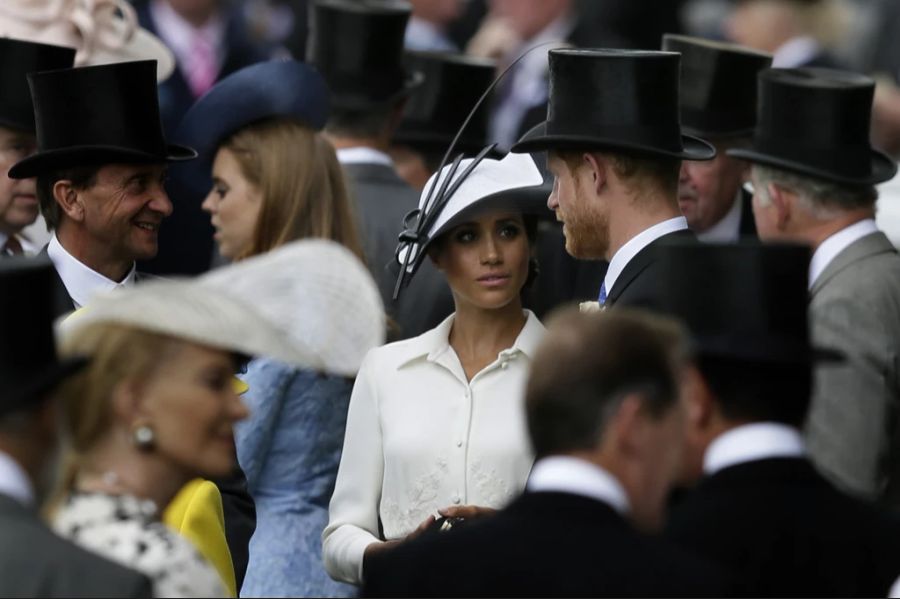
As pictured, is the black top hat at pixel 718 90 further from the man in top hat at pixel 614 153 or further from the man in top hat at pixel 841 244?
the man in top hat at pixel 614 153

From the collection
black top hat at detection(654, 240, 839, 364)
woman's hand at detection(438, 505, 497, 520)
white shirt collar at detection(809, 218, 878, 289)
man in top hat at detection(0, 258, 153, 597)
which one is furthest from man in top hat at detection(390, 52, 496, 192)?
man in top hat at detection(0, 258, 153, 597)

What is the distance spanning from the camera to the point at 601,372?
3793mm

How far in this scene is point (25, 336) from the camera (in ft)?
13.2

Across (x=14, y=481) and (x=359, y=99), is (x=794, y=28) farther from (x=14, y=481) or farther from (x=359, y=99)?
(x=14, y=481)

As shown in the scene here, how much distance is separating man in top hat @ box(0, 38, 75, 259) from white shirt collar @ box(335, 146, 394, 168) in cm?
134

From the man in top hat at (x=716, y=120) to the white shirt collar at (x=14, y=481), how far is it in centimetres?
422

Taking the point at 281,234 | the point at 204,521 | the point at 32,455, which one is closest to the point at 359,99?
the point at 281,234

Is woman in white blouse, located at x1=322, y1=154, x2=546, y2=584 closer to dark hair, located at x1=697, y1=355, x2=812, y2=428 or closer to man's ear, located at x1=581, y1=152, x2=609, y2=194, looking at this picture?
man's ear, located at x1=581, y1=152, x2=609, y2=194

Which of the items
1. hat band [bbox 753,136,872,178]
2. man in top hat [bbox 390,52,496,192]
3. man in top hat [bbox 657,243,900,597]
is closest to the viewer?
man in top hat [bbox 657,243,900,597]

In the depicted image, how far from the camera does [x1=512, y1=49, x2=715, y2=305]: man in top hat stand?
583 centimetres

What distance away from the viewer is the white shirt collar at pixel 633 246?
18.9 feet

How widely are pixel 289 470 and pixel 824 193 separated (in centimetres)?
172

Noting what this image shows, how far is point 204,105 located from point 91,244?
87cm

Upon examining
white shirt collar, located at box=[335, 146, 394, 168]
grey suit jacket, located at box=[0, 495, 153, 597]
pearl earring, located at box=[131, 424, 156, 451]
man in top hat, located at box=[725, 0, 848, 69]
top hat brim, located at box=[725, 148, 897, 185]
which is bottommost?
man in top hat, located at box=[725, 0, 848, 69]
